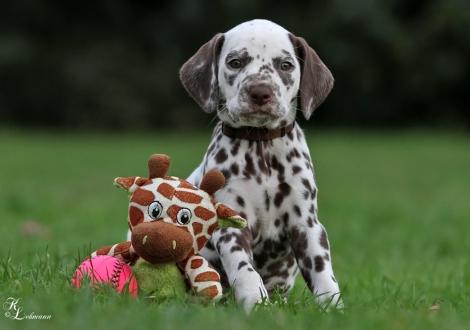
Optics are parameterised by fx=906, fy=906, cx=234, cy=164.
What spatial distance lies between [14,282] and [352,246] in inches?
195

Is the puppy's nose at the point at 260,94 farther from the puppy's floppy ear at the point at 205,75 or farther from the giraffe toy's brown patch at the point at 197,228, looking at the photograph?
the giraffe toy's brown patch at the point at 197,228

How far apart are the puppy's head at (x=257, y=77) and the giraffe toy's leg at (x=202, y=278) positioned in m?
0.81

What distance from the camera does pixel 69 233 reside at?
8.73 meters

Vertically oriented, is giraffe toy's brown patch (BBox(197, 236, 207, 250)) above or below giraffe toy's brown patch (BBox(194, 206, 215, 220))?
below

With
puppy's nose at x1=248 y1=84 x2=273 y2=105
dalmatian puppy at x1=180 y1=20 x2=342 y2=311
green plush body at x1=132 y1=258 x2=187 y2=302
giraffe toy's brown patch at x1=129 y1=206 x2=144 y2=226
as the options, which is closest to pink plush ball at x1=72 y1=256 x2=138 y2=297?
green plush body at x1=132 y1=258 x2=187 y2=302

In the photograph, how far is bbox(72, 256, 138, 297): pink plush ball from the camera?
4309mm

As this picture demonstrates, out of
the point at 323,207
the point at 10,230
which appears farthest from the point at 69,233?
the point at 323,207

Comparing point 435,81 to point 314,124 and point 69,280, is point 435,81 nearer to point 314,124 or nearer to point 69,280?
point 314,124

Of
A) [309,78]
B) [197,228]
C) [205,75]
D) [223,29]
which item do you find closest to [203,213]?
[197,228]

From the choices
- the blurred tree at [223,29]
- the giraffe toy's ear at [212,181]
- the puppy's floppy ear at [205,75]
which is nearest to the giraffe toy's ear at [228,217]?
the giraffe toy's ear at [212,181]

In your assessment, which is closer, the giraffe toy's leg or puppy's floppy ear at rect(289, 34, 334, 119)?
the giraffe toy's leg

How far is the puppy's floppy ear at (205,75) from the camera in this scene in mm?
5059

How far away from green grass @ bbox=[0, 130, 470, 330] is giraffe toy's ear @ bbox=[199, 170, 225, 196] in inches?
23.3

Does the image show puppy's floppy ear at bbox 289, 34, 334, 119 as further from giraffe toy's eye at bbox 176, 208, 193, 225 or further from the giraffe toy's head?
giraffe toy's eye at bbox 176, 208, 193, 225
